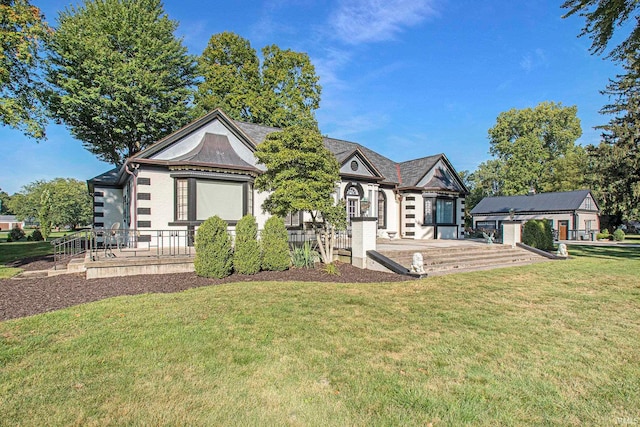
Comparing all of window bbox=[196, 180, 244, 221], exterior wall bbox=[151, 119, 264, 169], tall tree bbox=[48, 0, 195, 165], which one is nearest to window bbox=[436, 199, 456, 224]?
exterior wall bbox=[151, 119, 264, 169]

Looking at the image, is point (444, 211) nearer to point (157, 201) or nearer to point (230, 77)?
point (157, 201)

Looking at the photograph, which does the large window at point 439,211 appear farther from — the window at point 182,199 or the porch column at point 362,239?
the window at point 182,199

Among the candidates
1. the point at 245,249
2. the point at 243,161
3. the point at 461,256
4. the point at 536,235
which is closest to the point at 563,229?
the point at 536,235

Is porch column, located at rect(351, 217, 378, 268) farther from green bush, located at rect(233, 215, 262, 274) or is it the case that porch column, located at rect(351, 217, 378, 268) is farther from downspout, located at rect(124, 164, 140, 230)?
downspout, located at rect(124, 164, 140, 230)

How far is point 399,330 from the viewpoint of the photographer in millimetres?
5203

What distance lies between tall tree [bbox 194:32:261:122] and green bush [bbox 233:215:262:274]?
59.6 feet

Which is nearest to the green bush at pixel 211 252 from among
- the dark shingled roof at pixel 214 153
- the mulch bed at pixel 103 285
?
the mulch bed at pixel 103 285

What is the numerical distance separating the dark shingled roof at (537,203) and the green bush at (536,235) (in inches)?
827

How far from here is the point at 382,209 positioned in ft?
66.7

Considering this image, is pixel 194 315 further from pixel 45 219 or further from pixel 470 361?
pixel 45 219

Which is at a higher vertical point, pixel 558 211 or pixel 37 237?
pixel 558 211

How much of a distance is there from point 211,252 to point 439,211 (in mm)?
16271

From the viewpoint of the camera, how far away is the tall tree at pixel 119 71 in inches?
718

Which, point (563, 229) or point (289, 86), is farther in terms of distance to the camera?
point (563, 229)
